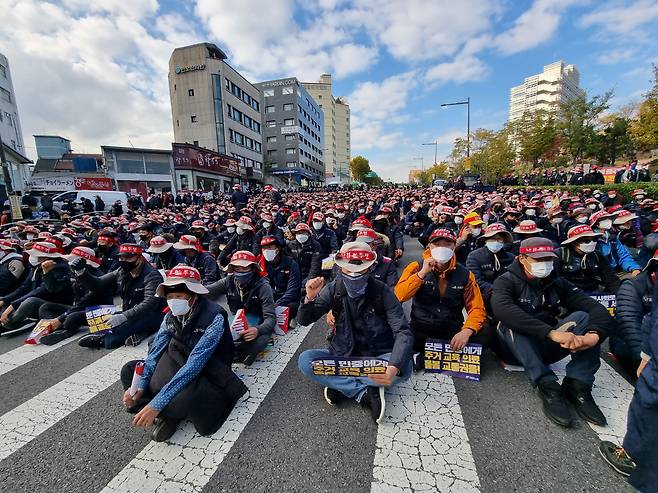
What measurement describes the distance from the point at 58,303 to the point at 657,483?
23.6 feet

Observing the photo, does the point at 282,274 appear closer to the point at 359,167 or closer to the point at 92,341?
the point at 92,341

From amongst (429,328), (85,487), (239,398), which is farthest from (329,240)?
(85,487)

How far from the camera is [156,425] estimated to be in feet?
8.84

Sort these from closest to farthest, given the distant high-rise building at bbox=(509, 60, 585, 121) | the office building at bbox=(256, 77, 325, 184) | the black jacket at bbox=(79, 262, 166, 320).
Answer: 1. the black jacket at bbox=(79, 262, 166, 320)
2. the office building at bbox=(256, 77, 325, 184)
3. the distant high-rise building at bbox=(509, 60, 585, 121)

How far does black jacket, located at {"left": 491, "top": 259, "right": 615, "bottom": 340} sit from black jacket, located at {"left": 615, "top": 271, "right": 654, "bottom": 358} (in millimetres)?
406

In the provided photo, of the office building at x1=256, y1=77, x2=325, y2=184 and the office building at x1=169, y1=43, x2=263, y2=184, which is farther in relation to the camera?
the office building at x1=256, y1=77, x2=325, y2=184

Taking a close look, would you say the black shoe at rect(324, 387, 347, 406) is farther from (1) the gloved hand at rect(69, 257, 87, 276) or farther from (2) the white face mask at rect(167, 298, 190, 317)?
(1) the gloved hand at rect(69, 257, 87, 276)

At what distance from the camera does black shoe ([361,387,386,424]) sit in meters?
2.70

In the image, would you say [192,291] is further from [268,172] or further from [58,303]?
[268,172]

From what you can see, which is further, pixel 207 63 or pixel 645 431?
pixel 207 63

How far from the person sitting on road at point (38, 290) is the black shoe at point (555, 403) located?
6744 mm

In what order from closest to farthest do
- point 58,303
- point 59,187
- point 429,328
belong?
1. point 429,328
2. point 58,303
3. point 59,187

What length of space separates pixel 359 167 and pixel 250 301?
112 meters

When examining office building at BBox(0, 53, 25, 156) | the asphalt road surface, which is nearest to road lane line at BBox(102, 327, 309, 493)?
the asphalt road surface
